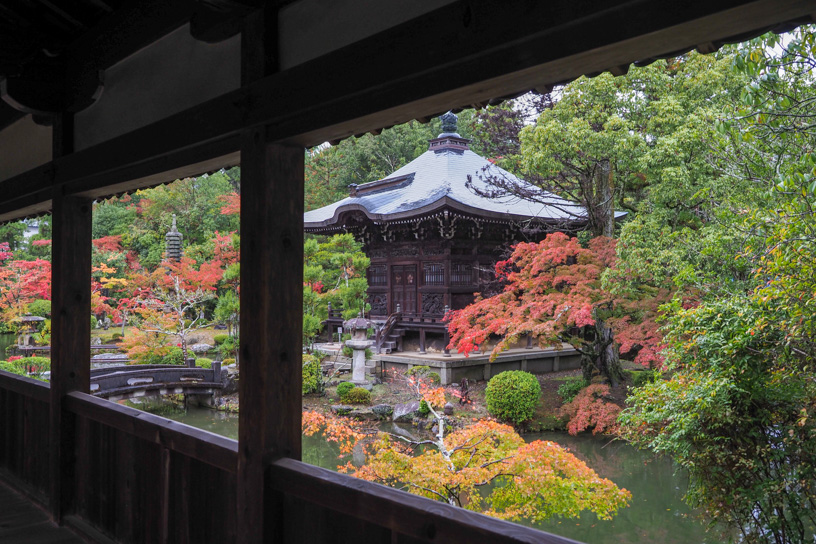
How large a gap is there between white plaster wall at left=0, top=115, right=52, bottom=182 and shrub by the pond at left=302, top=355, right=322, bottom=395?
7.07 metres

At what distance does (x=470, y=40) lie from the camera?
137 cm

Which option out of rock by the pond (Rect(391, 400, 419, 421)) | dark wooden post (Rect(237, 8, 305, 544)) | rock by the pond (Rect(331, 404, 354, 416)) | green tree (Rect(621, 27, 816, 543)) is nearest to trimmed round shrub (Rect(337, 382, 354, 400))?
rock by the pond (Rect(331, 404, 354, 416))

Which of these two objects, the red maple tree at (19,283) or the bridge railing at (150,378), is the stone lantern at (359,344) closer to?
the bridge railing at (150,378)

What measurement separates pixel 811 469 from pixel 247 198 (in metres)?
3.96

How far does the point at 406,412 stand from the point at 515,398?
1725mm

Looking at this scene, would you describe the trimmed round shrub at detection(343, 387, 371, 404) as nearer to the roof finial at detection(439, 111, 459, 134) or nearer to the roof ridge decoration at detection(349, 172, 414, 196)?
the roof ridge decoration at detection(349, 172, 414, 196)

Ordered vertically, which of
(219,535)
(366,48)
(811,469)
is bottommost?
(811,469)

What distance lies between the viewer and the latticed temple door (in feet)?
43.3

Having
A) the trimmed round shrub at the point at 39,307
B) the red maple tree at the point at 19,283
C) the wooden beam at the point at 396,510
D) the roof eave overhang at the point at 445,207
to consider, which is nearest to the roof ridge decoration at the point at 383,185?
the roof eave overhang at the point at 445,207

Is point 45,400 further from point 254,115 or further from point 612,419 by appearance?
point 612,419

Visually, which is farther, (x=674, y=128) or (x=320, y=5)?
(x=674, y=128)

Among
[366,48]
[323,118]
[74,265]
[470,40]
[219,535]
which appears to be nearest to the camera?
[470,40]

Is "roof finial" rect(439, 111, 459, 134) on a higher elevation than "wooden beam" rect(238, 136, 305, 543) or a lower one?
higher

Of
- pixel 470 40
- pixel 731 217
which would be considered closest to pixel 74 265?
pixel 470 40
